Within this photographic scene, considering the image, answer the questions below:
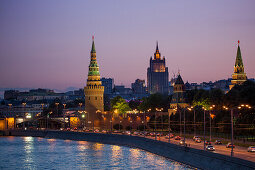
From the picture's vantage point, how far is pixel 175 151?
64.0 m

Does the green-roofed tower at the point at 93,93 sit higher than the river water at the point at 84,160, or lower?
higher

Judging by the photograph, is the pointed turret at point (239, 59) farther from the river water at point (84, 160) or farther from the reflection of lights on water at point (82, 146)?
the river water at point (84, 160)

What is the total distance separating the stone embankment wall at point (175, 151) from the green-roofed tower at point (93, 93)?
101 feet

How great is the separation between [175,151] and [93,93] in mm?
98781

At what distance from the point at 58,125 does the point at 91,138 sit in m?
64.1

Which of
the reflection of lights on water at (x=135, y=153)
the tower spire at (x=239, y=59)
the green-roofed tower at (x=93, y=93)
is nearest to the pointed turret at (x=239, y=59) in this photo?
the tower spire at (x=239, y=59)

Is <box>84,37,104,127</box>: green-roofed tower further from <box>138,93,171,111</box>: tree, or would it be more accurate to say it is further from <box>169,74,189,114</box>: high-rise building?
<box>169,74,189,114</box>: high-rise building

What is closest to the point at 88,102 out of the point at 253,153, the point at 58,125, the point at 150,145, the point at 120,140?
the point at 58,125

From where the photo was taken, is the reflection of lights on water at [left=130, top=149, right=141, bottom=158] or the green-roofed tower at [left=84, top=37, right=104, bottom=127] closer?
the reflection of lights on water at [left=130, top=149, right=141, bottom=158]

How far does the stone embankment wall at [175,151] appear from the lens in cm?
4492

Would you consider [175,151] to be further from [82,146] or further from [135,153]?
[82,146]

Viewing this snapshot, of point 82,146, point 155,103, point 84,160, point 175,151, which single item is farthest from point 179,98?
point 175,151

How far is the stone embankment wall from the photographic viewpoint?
44925mm

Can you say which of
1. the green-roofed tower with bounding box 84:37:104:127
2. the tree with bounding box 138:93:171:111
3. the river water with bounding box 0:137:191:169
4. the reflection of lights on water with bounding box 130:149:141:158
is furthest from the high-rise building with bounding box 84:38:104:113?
the reflection of lights on water with bounding box 130:149:141:158
